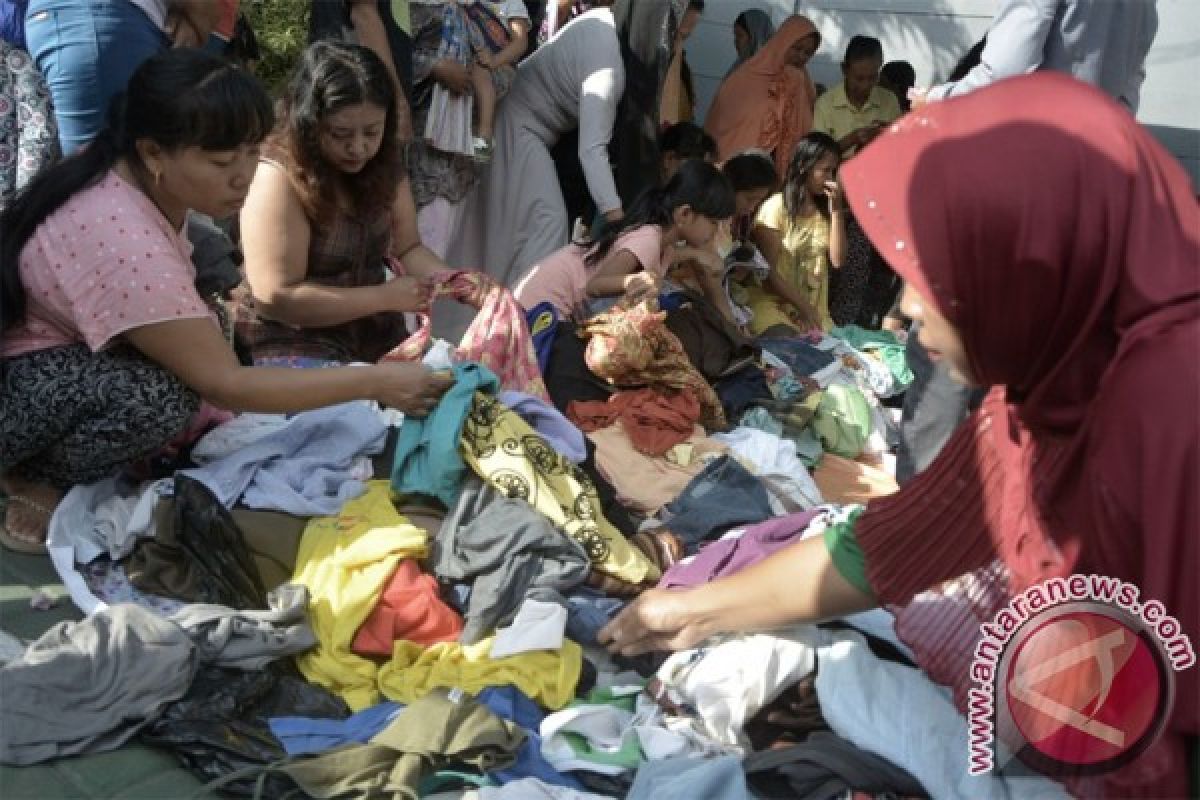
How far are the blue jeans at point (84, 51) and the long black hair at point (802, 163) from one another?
357 cm

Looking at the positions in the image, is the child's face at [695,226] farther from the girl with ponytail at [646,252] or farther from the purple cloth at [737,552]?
the purple cloth at [737,552]

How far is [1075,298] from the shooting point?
1.48 m

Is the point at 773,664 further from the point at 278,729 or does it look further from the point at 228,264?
the point at 228,264

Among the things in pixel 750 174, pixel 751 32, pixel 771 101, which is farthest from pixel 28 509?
pixel 751 32

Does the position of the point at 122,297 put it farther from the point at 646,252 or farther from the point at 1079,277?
the point at 646,252

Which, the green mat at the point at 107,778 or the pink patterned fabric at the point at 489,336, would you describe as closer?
the green mat at the point at 107,778

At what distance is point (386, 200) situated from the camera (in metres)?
3.40

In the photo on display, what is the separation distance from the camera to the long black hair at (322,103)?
3.12 metres

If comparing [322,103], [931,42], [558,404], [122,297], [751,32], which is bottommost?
[558,404]

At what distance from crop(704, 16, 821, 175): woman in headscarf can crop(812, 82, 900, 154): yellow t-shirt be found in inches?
3.6

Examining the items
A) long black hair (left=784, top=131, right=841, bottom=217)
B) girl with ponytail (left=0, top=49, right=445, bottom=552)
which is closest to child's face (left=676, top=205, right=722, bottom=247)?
long black hair (left=784, top=131, right=841, bottom=217)

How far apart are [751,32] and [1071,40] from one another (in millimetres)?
4772

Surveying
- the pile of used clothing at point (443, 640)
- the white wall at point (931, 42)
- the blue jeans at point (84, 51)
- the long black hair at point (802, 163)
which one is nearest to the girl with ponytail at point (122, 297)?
the pile of used clothing at point (443, 640)

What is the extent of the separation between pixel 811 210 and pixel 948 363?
4626mm
